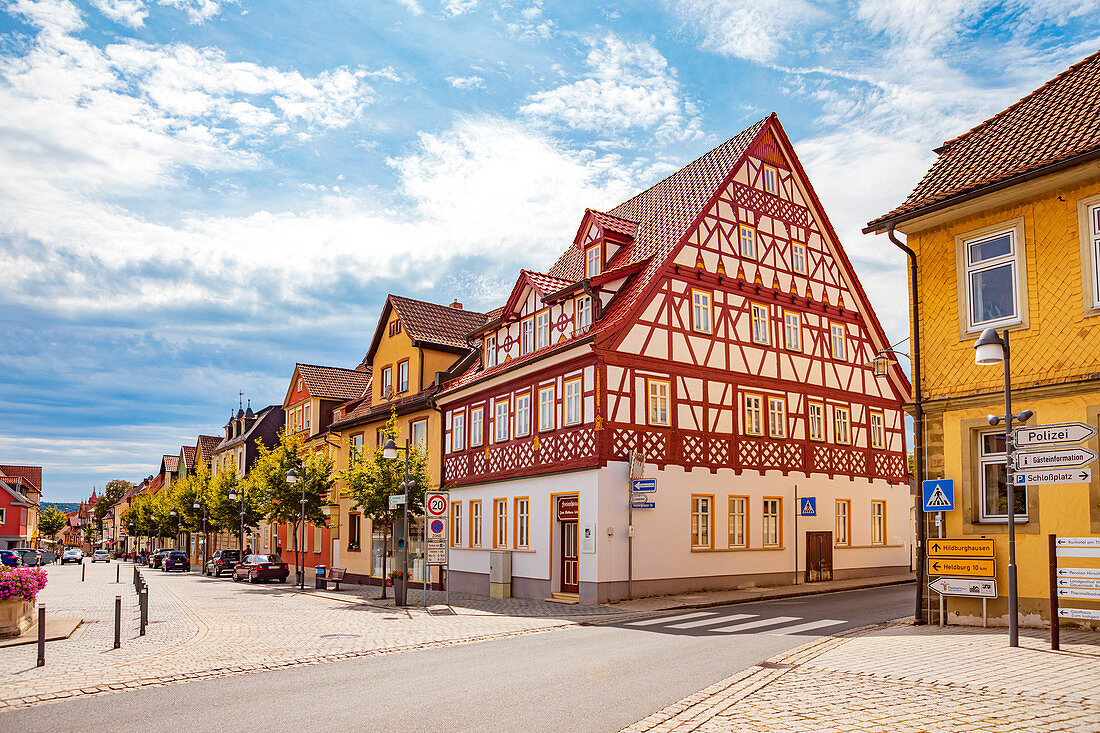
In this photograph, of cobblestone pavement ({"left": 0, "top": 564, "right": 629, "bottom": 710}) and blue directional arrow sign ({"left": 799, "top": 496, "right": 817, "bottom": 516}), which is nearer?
cobblestone pavement ({"left": 0, "top": 564, "right": 629, "bottom": 710})

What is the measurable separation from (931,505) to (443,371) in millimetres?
25434

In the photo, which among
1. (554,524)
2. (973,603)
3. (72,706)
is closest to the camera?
(72,706)

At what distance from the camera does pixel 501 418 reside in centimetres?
3152

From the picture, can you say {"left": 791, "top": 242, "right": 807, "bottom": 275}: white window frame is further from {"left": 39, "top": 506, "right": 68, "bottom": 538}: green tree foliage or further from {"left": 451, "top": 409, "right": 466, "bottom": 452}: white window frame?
{"left": 39, "top": 506, "right": 68, "bottom": 538}: green tree foliage

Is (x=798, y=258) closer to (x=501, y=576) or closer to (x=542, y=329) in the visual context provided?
(x=542, y=329)

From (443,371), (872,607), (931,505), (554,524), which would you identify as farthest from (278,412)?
(931,505)

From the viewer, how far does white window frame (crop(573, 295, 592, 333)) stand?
28.5m

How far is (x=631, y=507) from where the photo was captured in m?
25.5

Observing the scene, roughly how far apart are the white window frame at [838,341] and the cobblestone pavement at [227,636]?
48.5 feet

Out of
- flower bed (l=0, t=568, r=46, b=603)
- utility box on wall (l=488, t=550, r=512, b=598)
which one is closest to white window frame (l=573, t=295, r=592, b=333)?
utility box on wall (l=488, t=550, r=512, b=598)

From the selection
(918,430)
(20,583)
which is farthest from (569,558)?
(20,583)

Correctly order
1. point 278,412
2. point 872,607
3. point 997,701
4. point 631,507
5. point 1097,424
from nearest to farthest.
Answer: point 997,701, point 1097,424, point 872,607, point 631,507, point 278,412

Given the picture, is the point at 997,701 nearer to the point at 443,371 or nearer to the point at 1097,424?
the point at 1097,424

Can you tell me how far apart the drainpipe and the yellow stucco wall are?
0.14 m
